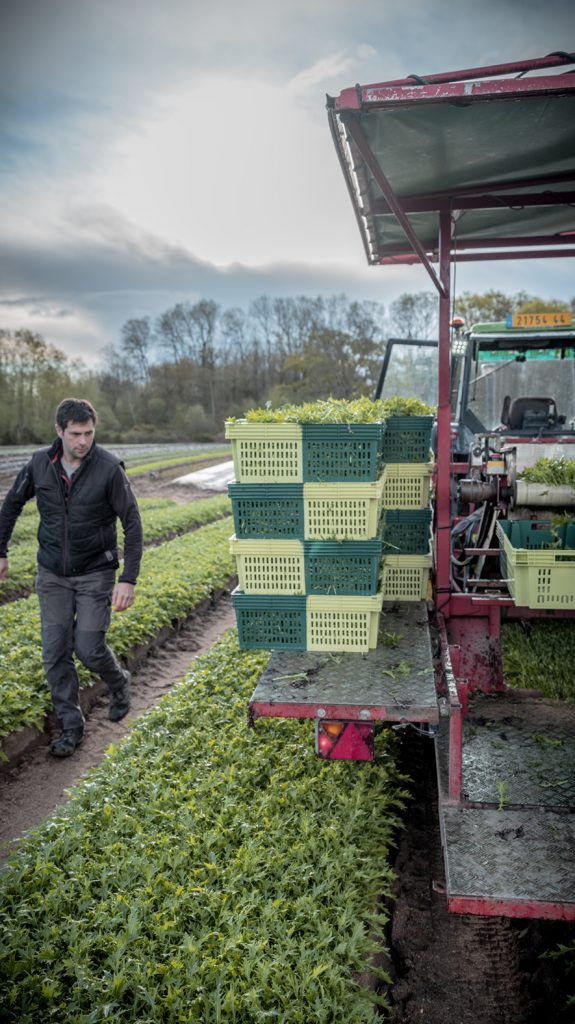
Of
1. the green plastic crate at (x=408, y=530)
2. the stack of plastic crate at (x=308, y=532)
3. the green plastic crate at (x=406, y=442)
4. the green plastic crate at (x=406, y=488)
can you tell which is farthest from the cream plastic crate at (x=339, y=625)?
the green plastic crate at (x=406, y=442)

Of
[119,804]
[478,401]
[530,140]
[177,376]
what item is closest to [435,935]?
[119,804]

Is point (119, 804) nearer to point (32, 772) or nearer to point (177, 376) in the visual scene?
point (32, 772)

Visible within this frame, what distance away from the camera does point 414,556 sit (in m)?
5.40

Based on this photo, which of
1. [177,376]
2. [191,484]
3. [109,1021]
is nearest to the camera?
[109,1021]

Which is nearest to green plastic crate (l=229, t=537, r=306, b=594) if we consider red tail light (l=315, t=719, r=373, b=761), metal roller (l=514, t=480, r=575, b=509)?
red tail light (l=315, t=719, r=373, b=761)

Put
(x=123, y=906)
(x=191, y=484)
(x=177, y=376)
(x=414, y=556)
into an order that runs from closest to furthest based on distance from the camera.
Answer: (x=123, y=906), (x=414, y=556), (x=191, y=484), (x=177, y=376)

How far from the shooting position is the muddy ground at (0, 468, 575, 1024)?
9.62ft

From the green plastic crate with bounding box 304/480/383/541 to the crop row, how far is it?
477cm

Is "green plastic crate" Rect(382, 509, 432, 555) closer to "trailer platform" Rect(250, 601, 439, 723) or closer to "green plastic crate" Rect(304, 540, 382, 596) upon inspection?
"trailer platform" Rect(250, 601, 439, 723)

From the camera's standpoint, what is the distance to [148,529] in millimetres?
13266

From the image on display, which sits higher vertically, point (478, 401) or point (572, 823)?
point (478, 401)

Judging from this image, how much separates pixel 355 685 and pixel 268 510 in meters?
1.18

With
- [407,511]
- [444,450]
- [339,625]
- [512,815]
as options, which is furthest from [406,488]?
[512,815]

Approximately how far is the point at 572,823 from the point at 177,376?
63.5 metres
